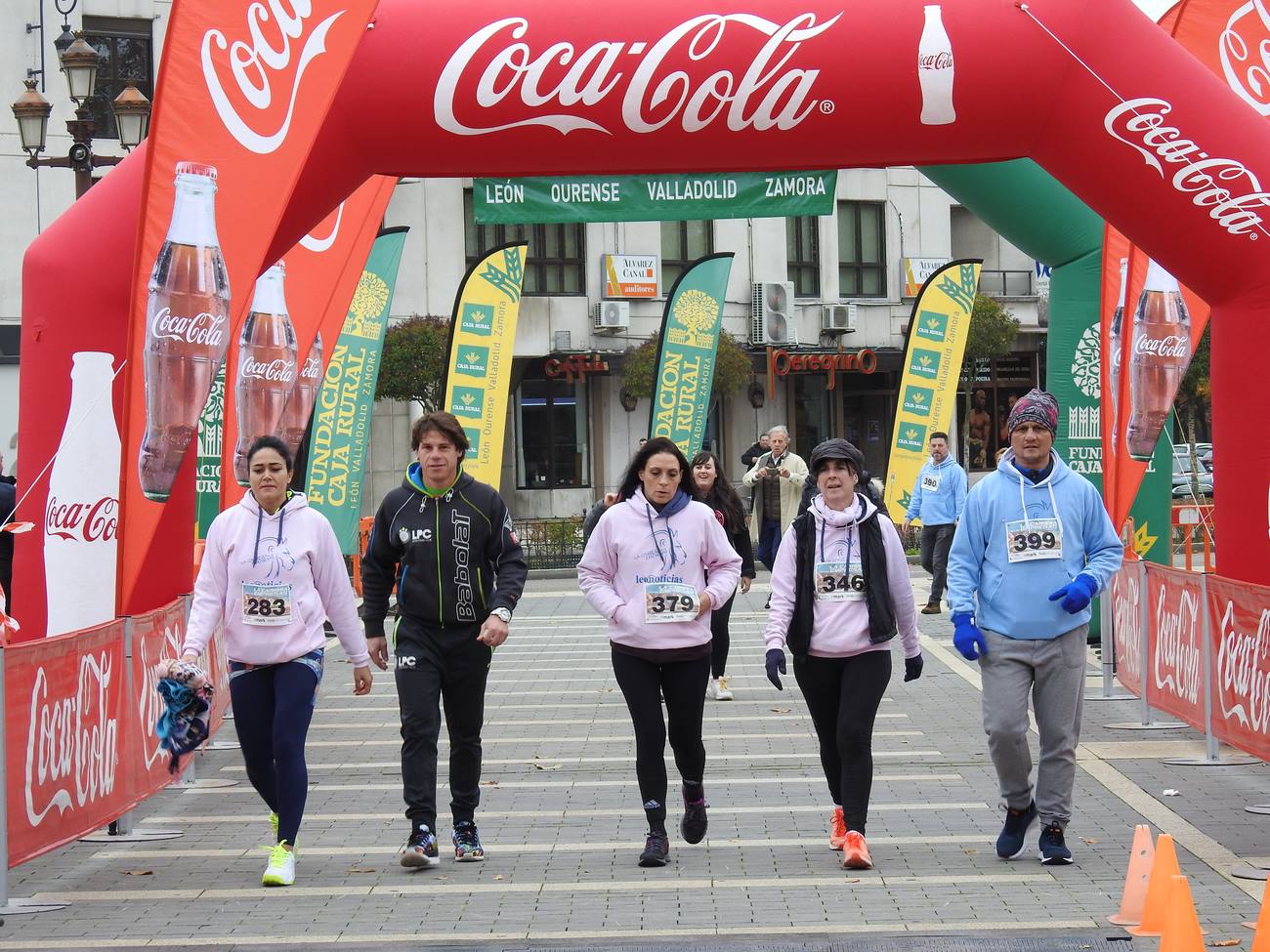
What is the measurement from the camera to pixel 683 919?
6410 millimetres

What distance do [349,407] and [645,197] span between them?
6617 mm

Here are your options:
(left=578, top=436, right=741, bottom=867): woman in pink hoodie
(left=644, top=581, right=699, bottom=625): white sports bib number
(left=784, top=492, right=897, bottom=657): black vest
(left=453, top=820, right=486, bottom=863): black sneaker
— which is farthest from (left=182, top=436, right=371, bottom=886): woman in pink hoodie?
(left=784, top=492, right=897, bottom=657): black vest

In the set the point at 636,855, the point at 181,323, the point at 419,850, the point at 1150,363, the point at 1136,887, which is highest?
the point at 181,323

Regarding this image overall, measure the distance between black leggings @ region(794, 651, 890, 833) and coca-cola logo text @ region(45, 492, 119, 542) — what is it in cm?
431

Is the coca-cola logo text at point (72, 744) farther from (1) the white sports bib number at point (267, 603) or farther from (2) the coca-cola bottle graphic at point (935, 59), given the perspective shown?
(2) the coca-cola bottle graphic at point (935, 59)

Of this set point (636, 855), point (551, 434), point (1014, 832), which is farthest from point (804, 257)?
point (1014, 832)

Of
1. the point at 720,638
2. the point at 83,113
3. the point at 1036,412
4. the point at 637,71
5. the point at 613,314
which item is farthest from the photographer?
the point at 613,314

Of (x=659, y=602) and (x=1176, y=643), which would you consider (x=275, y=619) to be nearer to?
(x=659, y=602)

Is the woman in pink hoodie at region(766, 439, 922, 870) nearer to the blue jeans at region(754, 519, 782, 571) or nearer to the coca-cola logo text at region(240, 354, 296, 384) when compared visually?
the coca-cola logo text at region(240, 354, 296, 384)

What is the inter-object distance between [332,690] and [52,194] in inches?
906

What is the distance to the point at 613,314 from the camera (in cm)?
3816

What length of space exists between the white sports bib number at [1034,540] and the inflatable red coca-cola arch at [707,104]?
231 cm

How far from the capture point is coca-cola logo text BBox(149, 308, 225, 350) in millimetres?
8828

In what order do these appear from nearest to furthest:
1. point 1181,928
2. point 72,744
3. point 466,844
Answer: point 1181,928 < point 72,744 < point 466,844
